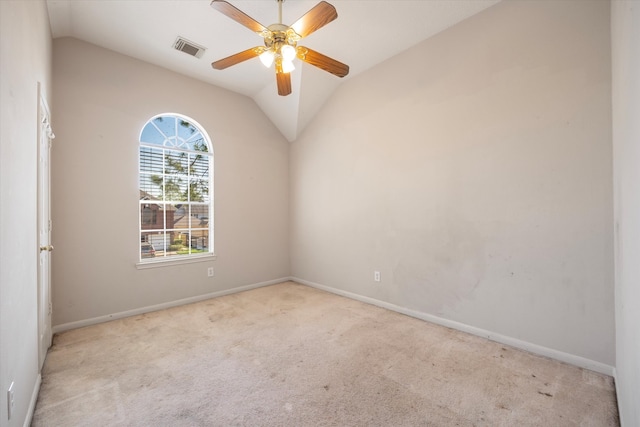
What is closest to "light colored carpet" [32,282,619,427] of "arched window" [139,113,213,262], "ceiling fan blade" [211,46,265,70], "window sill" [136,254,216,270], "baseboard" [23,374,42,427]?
"baseboard" [23,374,42,427]

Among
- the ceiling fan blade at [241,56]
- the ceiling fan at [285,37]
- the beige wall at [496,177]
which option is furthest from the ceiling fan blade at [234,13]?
the beige wall at [496,177]

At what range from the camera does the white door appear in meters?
2.02

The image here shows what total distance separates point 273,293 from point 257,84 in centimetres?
303

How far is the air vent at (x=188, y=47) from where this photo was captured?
3.04 metres

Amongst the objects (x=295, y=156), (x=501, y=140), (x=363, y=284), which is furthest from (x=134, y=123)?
(x=501, y=140)

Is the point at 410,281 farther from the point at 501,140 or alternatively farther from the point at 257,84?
the point at 257,84

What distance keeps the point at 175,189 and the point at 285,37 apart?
2563 mm

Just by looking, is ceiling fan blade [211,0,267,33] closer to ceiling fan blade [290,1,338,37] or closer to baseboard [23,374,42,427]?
ceiling fan blade [290,1,338,37]

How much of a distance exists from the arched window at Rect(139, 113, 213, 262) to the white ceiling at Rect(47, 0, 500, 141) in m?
0.80

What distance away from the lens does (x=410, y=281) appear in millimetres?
3250

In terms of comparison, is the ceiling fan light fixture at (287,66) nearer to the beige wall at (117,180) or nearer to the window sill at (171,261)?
the beige wall at (117,180)

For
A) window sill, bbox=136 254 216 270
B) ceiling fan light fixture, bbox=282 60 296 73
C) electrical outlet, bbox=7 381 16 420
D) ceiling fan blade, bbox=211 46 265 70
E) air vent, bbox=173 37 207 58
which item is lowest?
electrical outlet, bbox=7 381 16 420

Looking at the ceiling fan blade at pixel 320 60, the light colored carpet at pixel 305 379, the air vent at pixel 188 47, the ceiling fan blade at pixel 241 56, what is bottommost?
the light colored carpet at pixel 305 379

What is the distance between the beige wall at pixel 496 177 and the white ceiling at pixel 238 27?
290 mm
